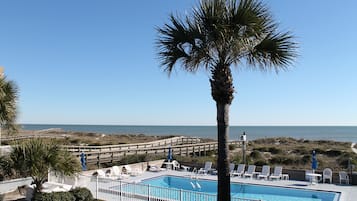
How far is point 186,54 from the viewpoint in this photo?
21.9 ft

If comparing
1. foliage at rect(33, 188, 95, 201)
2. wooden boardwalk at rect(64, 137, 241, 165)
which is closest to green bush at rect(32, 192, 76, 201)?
foliage at rect(33, 188, 95, 201)

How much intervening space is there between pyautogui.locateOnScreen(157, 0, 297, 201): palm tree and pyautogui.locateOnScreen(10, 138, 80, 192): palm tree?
201 inches

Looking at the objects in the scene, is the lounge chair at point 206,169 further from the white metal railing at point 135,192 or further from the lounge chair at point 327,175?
the white metal railing at point 135,192

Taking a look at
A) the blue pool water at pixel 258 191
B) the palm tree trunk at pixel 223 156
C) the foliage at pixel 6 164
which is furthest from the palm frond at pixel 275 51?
the blue pool water at pixel 258 191

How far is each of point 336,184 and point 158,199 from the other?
29.3ft

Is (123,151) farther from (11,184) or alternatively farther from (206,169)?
(11,184)

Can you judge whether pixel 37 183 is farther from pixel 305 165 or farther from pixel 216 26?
pixel 305 165

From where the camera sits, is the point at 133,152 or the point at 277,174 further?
the point at 133,152

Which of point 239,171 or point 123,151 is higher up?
point 123,151

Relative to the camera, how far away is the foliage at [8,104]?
1148cm

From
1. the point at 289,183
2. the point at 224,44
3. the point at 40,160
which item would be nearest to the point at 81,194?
the point at 40,160

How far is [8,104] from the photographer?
1173 cm

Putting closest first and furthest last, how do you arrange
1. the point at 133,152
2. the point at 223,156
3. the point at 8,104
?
the point at 223,156 → the point at 8,104 → the point at 133,152

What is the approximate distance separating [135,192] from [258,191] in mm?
6044
